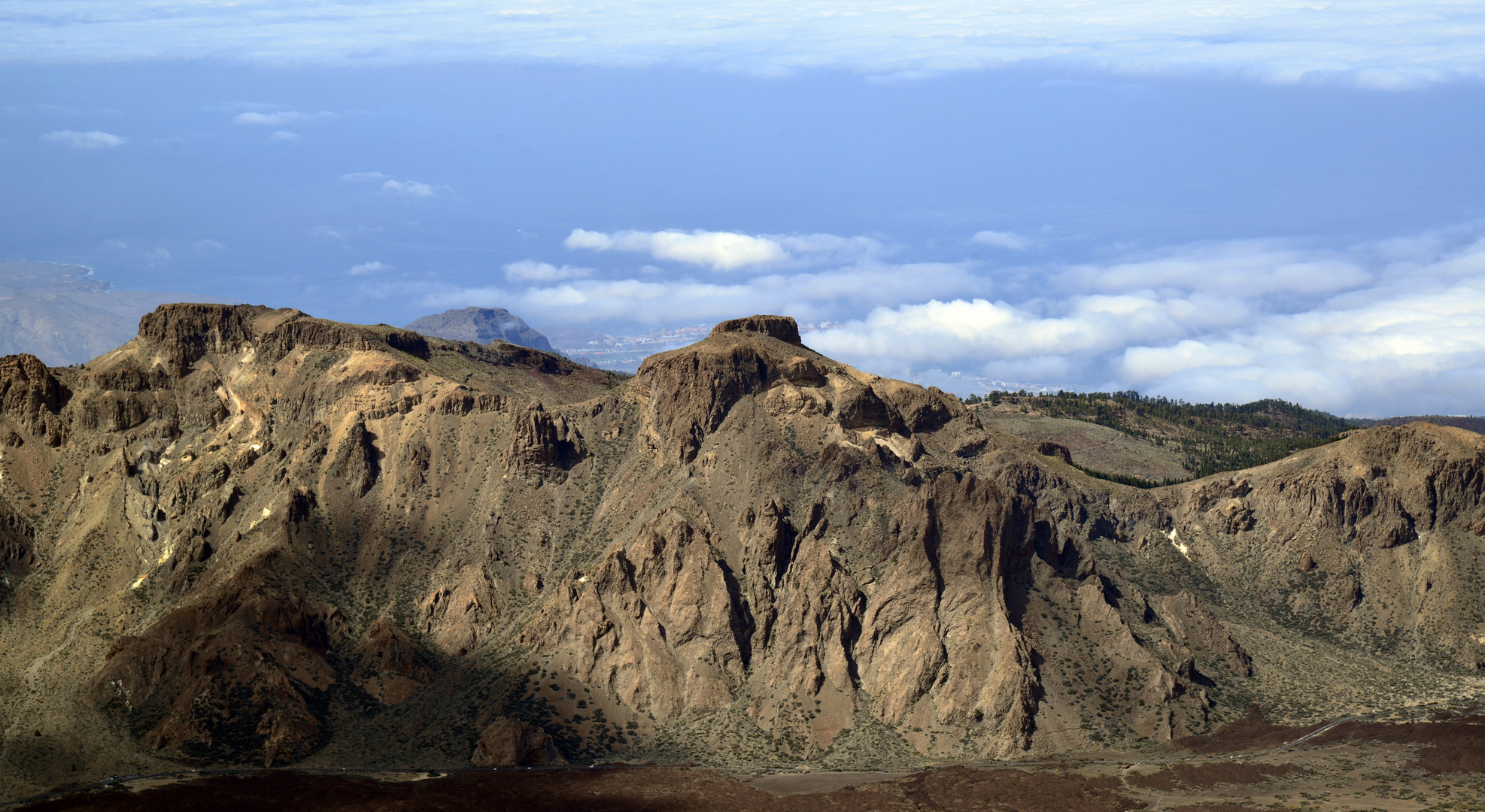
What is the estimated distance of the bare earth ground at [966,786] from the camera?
13212 centimetres

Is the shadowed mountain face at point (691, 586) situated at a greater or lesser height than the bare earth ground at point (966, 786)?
greater

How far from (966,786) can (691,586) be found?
41590mm

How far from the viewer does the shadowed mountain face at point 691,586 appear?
154 meters

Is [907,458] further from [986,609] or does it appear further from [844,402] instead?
[986,609]

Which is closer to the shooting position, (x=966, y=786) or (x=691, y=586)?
(x=966, y=786)

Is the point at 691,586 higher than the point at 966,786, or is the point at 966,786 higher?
the point at 691,586

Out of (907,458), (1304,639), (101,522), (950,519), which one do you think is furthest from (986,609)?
(101,522)

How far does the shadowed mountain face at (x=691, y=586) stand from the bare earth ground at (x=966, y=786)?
6.46 meters

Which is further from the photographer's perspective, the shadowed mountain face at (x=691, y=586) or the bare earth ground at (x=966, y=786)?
the shadowed mountain face at (x=691, y=586)

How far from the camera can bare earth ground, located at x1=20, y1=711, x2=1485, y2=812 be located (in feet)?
433

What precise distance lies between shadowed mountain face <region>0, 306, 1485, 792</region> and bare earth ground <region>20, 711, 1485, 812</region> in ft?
21.2

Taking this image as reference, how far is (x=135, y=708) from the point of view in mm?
155500

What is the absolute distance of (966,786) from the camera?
138 meters

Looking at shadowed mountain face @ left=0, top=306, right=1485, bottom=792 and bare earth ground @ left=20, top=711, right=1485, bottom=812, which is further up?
shadowed mountain face @ left=0, top=306, right=1485, bottom=792
